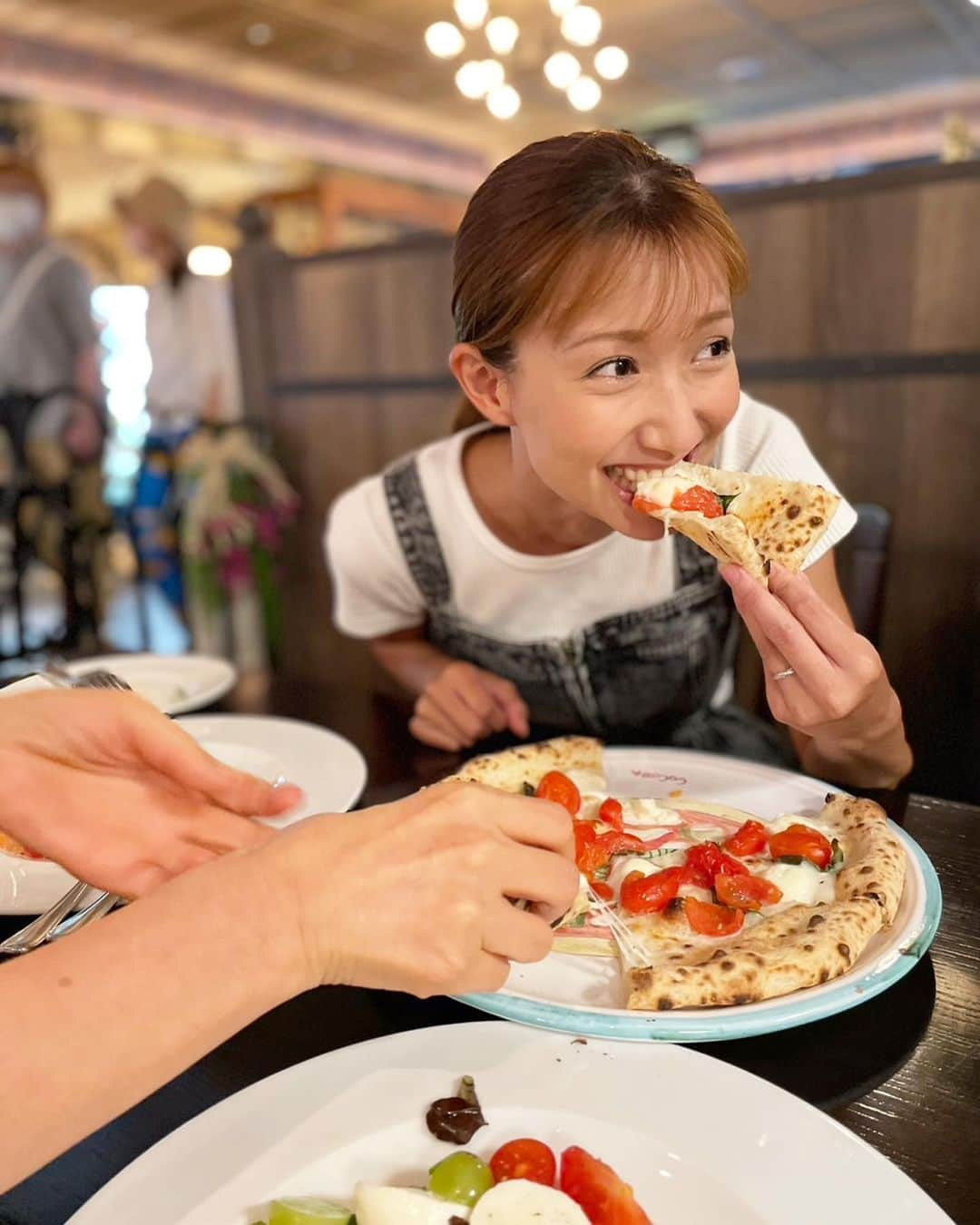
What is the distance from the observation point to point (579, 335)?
1268mm

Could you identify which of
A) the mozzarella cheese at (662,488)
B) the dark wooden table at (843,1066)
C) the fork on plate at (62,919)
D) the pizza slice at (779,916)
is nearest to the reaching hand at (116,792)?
the fork on plate at (62,919)

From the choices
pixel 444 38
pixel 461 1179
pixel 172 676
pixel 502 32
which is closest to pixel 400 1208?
pixel 461 1179

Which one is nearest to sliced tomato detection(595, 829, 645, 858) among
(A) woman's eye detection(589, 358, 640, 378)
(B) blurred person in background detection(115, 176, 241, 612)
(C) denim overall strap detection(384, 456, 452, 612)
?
(A) woman's eye detection(589, 358, 640, 378)

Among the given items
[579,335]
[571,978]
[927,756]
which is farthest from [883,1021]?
[927,756]

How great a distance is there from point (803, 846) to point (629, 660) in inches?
30.9

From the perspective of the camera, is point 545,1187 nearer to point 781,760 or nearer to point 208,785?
point 208,785

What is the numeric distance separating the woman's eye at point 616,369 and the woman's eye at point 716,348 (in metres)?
0.09

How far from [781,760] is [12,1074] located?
1.62m

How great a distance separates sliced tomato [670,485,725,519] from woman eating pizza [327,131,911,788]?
5 centimetres

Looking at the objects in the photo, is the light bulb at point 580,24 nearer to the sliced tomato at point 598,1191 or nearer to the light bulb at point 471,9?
the light bulb at point 471,9

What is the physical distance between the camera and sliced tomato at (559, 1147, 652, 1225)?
0.66 metres

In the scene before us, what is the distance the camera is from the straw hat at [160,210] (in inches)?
221

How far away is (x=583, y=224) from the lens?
1.24m

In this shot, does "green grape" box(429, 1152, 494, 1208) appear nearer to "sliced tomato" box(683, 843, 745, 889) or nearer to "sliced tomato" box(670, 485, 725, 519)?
"sliced tomato" box(683, 843, 745, 889)
